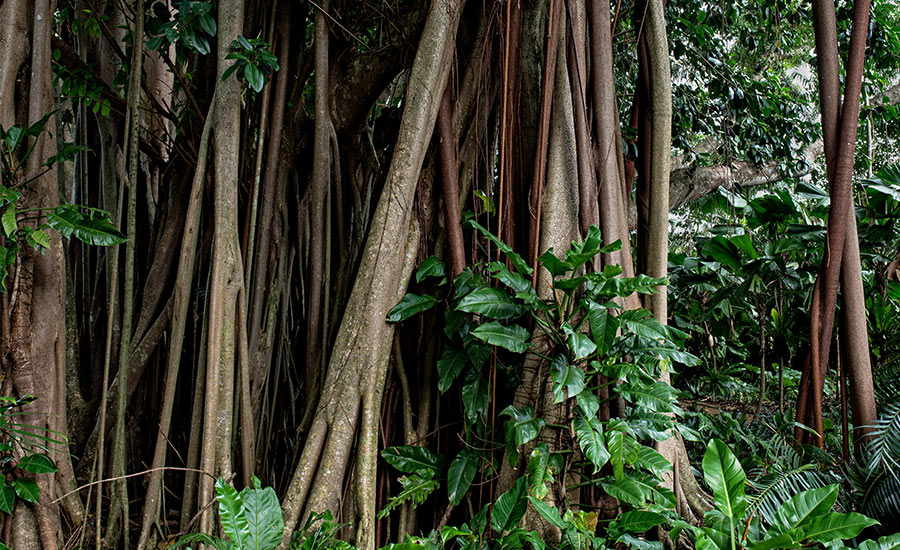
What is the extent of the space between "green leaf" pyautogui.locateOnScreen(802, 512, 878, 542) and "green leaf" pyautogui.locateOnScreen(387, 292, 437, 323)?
125 cm

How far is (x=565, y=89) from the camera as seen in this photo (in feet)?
7.58

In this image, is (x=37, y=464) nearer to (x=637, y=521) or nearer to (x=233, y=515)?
(x=233, y=515)

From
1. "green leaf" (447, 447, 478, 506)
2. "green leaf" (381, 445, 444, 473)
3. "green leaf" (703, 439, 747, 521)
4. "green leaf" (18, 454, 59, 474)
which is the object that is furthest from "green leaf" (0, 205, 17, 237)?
"green leaf" (703, 439, 747, 521)

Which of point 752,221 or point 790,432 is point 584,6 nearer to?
point 752,221

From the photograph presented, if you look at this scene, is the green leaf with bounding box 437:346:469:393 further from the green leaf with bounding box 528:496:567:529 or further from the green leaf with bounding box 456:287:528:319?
the green leaf with bounding box 528:496:567:529

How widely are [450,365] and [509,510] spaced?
0.51m

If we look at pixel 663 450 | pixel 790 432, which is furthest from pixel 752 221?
pixel 663 450

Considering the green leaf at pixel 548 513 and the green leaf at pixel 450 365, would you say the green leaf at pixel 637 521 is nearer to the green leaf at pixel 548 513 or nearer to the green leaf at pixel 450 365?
the green leaf at pixel 548 513

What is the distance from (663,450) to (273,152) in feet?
5.88

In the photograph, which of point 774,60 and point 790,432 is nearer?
point 790,432

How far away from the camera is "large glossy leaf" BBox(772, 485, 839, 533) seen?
1662mm

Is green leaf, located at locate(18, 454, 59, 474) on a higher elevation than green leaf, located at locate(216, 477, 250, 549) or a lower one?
higher

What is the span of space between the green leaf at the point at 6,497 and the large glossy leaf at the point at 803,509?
2134 mm

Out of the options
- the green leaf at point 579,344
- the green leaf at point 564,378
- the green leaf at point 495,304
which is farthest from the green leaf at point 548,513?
the green leaf at point 495,304
